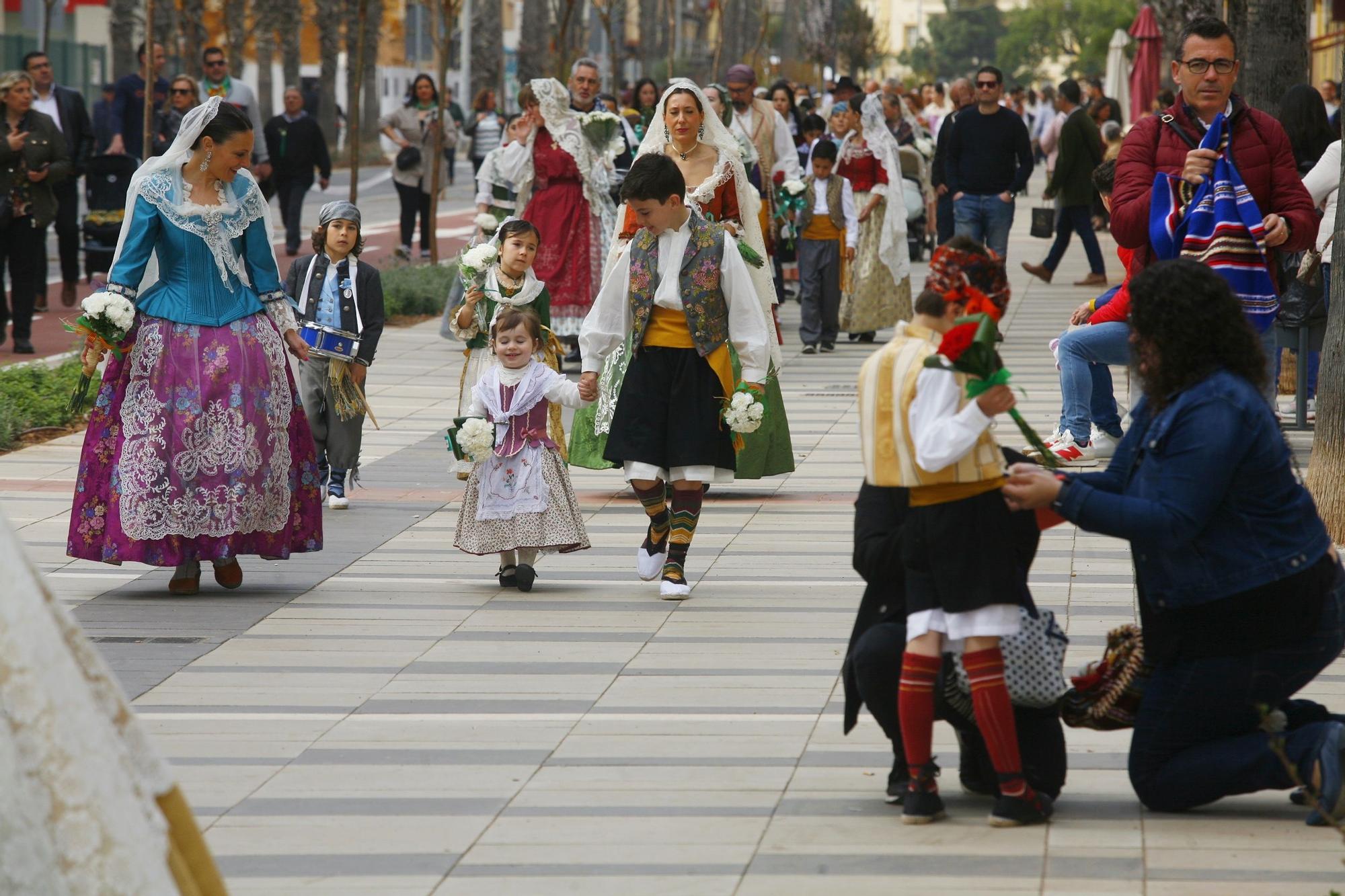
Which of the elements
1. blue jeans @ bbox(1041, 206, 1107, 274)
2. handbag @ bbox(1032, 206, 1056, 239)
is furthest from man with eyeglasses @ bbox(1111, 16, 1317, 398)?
handbag @ bbox(1032, 206, 1056, 239)

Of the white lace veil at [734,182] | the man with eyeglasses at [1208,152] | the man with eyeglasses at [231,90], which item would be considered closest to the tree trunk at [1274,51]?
the white lace veil at [734,182]

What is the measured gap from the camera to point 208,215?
25.4 ft

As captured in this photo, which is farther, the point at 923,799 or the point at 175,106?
the point at 175,106

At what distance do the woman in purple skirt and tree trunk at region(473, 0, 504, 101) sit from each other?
43.4 metres

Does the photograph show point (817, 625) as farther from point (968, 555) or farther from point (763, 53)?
point (763, 53)

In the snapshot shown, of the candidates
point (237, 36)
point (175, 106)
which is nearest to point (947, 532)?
point (175, 106)

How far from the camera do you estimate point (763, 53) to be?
6297 centimetres

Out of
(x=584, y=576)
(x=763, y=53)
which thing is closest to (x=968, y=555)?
(x=584, y=576)

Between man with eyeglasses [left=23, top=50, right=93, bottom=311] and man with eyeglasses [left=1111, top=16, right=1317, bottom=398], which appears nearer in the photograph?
man with eyeglasses [left=1111, top=16, right=1317, bottom=398]

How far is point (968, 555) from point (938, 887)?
78 cm

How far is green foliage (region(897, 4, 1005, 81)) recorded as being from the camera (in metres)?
142

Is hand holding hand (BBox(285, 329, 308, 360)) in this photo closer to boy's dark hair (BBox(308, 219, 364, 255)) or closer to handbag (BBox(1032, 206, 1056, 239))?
boy's dark hair (BBox(308, 219, 364, 255))

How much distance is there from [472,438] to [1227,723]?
354 centimetres

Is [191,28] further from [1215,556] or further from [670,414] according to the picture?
[1215,556]
